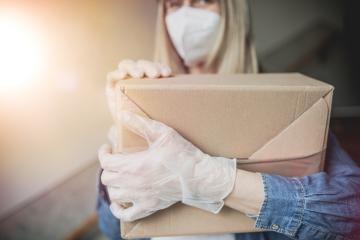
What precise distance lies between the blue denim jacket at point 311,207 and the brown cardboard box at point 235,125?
0.03 m

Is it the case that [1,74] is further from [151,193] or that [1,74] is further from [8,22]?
[151,193]

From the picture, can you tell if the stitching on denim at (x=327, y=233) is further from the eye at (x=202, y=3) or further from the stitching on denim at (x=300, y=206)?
the eye at (x=202, y=3)

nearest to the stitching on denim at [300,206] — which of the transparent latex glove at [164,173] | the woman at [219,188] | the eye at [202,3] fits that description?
the woman at [219,188]

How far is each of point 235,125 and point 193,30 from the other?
46 centimetres

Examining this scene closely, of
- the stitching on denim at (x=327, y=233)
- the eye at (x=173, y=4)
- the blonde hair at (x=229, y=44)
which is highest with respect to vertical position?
the eye at (x=173, y=4)

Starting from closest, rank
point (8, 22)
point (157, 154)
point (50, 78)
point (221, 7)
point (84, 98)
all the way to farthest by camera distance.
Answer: point (157, 154), point (8, 22), point (221, 7), point (50, 78), point (84, 98)

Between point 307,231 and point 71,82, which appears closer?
point 307,231

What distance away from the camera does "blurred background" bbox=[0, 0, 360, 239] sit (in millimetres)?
950

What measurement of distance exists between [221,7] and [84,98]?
59 cm

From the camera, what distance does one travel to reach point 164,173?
55cm

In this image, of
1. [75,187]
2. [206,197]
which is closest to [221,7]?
[206,197]

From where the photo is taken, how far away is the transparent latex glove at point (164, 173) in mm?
542

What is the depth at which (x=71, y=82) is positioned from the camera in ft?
3.90

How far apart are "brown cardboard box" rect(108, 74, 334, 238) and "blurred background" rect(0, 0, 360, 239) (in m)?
0.35
